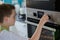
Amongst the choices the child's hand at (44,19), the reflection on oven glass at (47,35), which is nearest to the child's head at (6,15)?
the child's hand at (44,19)

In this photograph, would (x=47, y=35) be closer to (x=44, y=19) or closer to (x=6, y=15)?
(x=44, y=19)

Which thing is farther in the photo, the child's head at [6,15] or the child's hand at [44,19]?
the child's hand at [44,19]

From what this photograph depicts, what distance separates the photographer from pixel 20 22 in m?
2.38

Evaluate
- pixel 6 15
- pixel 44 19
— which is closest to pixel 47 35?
pixel 44 19

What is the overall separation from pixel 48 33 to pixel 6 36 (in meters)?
0.43

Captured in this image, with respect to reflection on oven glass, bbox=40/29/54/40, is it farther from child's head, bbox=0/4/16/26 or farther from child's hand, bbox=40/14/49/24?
child's head, bbox=0/4/16/26

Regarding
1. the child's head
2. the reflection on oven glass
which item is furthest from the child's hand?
the child's head

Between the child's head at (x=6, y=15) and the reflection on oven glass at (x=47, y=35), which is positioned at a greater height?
the child's head at (x=6, y=15)

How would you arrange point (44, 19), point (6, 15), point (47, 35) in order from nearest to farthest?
point (6, 15), point (44, 19), point (47, 35)

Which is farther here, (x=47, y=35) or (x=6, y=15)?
(x=47, y=35)

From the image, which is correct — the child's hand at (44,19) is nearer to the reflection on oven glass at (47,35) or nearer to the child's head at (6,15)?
the reflection on oven glass at (47,35)

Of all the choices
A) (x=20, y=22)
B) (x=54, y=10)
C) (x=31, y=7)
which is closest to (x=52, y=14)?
(x=54, y=10)

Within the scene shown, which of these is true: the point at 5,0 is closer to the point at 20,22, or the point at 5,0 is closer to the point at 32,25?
the point at 20,22

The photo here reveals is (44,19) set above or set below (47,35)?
above
